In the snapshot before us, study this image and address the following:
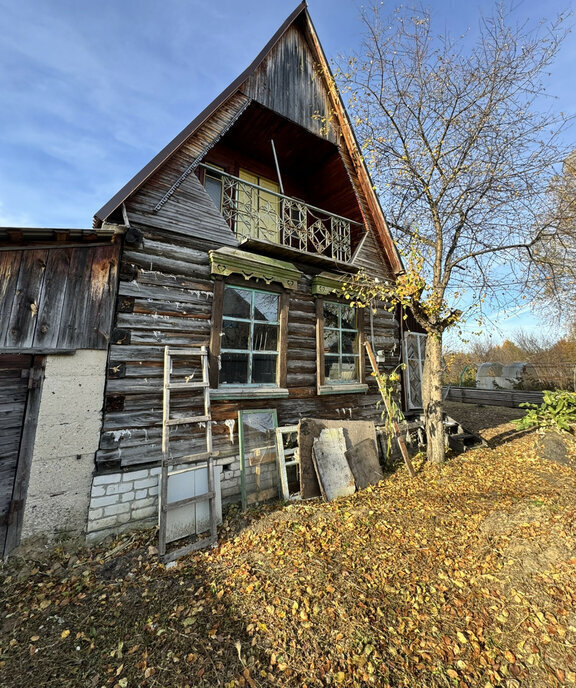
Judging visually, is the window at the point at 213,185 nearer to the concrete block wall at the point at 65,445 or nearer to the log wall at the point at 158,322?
the log wall at the point at 158,322

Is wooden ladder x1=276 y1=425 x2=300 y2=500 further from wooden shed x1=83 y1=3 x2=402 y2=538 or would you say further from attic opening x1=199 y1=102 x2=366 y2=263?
attic opening x1=199 y1=102 x2=366 y2=263

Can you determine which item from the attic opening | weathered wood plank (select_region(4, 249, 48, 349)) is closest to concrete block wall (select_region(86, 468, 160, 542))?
weathered wood plank (select_region(4, 249, 48, 349))

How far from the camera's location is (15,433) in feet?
13.2

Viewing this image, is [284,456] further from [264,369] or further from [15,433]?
[15,433]

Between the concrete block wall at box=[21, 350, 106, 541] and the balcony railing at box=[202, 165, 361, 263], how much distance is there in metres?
3.92

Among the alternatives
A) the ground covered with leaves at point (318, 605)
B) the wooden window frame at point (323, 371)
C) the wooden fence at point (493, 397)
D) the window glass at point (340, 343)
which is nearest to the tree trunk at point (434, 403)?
the wooden window frame at point (323, 371)

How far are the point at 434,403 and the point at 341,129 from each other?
24.5ft

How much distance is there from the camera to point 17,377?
4.07 metres

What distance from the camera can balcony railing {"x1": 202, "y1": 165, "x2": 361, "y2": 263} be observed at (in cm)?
643

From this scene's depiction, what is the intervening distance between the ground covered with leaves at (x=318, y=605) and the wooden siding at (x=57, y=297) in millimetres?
2912

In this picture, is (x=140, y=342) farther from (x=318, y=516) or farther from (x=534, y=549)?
(x=534, y=549)

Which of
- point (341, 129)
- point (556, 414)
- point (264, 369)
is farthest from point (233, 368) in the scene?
point (556, 414)

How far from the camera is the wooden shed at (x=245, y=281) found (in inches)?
188

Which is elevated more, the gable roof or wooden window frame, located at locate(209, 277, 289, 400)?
the gable roof
